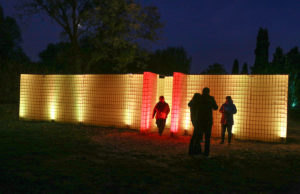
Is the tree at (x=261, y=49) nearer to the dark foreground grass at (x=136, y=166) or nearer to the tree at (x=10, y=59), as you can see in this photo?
the tree at (x=10, y=59)

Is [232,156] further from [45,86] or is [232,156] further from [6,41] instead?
[6,41]

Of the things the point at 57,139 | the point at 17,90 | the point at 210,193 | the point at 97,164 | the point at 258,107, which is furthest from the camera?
the point at 17,90

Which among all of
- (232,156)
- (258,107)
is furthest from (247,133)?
(232,156)

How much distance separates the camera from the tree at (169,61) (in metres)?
43.8

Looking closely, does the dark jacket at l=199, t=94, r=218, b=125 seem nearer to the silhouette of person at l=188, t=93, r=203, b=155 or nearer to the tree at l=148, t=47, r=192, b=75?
the silhouette of person at l=188, t=93, r=203, b=155

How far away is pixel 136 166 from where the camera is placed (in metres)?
6.22

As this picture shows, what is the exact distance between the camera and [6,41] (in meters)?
33.5

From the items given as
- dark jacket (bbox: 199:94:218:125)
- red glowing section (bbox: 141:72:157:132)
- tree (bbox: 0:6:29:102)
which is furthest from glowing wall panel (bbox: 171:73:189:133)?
tree (bbox: 0:6:29:102)

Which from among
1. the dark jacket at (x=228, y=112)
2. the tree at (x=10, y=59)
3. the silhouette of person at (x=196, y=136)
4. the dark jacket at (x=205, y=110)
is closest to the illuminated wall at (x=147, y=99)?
the dark jacket at (x=228, y=112)

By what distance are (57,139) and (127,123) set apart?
3.64m

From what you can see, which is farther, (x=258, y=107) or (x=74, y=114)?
(x=74, y=114)

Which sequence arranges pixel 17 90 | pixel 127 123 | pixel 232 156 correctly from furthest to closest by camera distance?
pixel 17 90 → pixel 127 123 → pixel 232 156

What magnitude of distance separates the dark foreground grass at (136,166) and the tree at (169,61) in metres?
34.3

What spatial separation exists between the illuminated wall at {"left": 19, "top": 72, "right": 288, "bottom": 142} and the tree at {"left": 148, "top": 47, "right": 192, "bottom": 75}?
30022 mm
